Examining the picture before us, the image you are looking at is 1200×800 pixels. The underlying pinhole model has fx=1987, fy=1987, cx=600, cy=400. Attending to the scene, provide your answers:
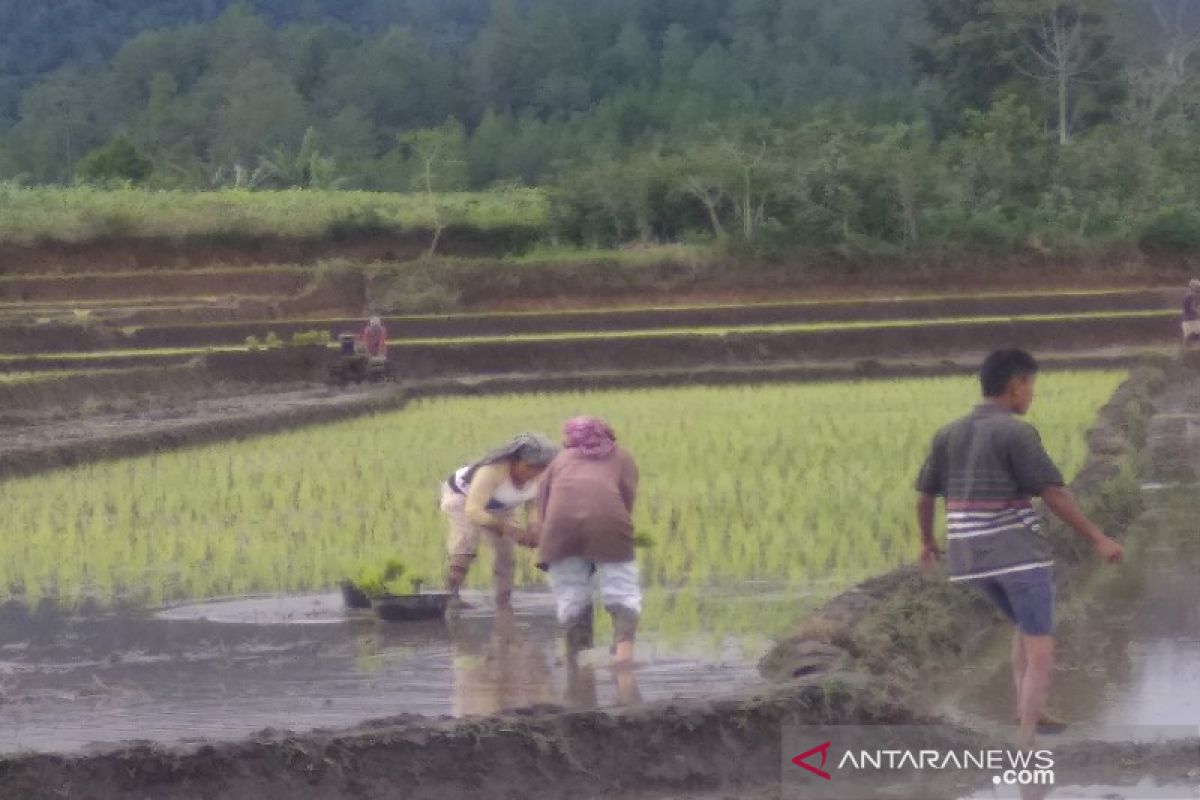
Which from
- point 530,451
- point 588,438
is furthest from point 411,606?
point 588,438

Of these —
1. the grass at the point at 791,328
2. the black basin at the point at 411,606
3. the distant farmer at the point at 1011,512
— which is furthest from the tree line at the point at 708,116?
the distant farmer at the point at 1011,512

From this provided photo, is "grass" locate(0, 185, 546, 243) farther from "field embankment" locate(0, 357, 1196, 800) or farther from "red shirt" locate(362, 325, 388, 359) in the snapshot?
"field embankment" locate(0, 357, 1196, 800)

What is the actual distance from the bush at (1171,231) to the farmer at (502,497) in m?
33.0

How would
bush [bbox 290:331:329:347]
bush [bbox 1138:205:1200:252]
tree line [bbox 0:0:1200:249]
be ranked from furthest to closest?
1. tree line [bbox 0:0:1200:249]
2. bush [bbox 1138:205:1200:252]
3. bush [bbox 290:331:329:347]

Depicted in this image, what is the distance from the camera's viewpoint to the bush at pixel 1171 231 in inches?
1572

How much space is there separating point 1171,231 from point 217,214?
21.1 metres

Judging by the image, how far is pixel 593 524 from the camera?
766 cm

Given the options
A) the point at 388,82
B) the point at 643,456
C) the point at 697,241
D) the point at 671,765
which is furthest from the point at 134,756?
the point at 388,82

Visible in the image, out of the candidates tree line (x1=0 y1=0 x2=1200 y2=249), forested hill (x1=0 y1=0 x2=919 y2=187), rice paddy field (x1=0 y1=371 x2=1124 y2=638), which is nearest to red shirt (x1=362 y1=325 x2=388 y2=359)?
rice paddy field (x1=0 y1=371 x2=1124 y2=638)

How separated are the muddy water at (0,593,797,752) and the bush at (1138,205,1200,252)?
107ft

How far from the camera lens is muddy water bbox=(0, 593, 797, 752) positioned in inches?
281

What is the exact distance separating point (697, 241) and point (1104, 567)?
32.8 metres

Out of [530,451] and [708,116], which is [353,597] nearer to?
[530,451]

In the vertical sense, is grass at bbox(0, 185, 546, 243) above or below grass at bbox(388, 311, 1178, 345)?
above
